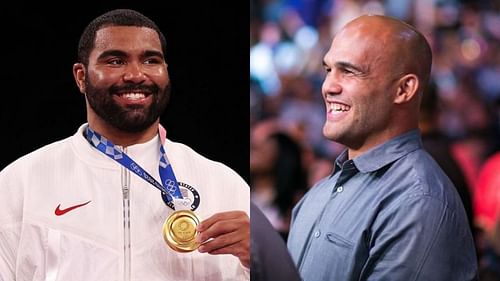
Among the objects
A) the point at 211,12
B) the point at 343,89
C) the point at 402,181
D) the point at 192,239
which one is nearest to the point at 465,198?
the point at 402,181

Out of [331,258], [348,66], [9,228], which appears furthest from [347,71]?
[9,228]

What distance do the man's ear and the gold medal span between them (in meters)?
0.65

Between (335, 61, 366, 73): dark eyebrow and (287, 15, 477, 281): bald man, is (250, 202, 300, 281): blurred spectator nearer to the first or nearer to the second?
(287, 15, 477, 281): bald man

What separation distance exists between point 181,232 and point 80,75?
76 centimetres

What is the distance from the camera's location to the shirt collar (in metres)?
2.11

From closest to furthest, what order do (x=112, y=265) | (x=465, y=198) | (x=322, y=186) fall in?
1. (x=465, y=198)
2. (x=322, y=186)
3. (x=112, y=265)

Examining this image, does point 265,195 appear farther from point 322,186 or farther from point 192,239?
point 192,239

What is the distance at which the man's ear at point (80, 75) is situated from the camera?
3031mm

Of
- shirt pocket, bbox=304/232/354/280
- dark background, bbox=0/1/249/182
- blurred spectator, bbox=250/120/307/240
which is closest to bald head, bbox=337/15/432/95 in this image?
blurred spectator, bbox=250/120/307/240

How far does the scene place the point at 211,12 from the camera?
304 cm

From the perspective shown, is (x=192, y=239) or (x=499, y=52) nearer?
(x=499, y=52)

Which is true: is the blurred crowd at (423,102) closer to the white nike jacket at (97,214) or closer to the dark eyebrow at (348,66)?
the dark eyebrow at (348,66)

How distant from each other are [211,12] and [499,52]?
1314mm

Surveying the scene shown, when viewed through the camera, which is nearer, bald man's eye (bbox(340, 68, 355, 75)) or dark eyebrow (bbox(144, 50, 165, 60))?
bald man's eye (bbox(340, 68, 355, 75))
